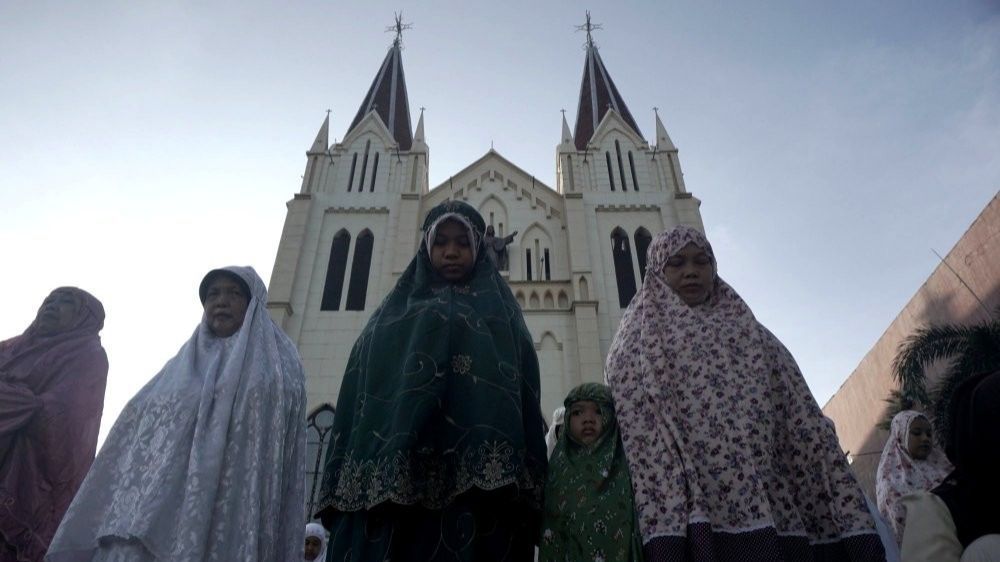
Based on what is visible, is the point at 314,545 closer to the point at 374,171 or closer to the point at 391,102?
the point at 374,171

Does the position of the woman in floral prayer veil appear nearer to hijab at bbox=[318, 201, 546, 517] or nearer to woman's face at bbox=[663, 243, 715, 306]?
woman's face at bbox=[663, 243, 715, 306]

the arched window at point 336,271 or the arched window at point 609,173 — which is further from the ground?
the arched window at point 609,173

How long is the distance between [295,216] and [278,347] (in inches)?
466

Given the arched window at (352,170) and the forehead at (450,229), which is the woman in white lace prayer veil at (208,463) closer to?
the forehead at (450,229)

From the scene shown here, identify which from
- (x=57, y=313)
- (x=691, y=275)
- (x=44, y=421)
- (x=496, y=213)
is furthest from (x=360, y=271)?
(x=691, y=275)

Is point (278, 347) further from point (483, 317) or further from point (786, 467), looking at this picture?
point (786, 467)

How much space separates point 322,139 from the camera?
53.7ft

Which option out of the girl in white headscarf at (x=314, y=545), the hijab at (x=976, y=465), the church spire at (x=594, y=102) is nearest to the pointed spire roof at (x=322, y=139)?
the church spire at (x=594, y=102)

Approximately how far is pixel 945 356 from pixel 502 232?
8972 mm

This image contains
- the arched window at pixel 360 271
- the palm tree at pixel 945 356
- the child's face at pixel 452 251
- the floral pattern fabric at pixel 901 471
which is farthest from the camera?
the arched window at pixel 360 271

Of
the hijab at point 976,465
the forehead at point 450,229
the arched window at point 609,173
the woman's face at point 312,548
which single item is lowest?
the hijab at point 976,465

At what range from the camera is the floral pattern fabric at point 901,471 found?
13.8 ft

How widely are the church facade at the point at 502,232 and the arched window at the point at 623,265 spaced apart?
3 centimetres

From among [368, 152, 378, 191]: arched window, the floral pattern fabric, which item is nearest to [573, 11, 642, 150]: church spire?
[368, 152, 378, 191]: arched window
